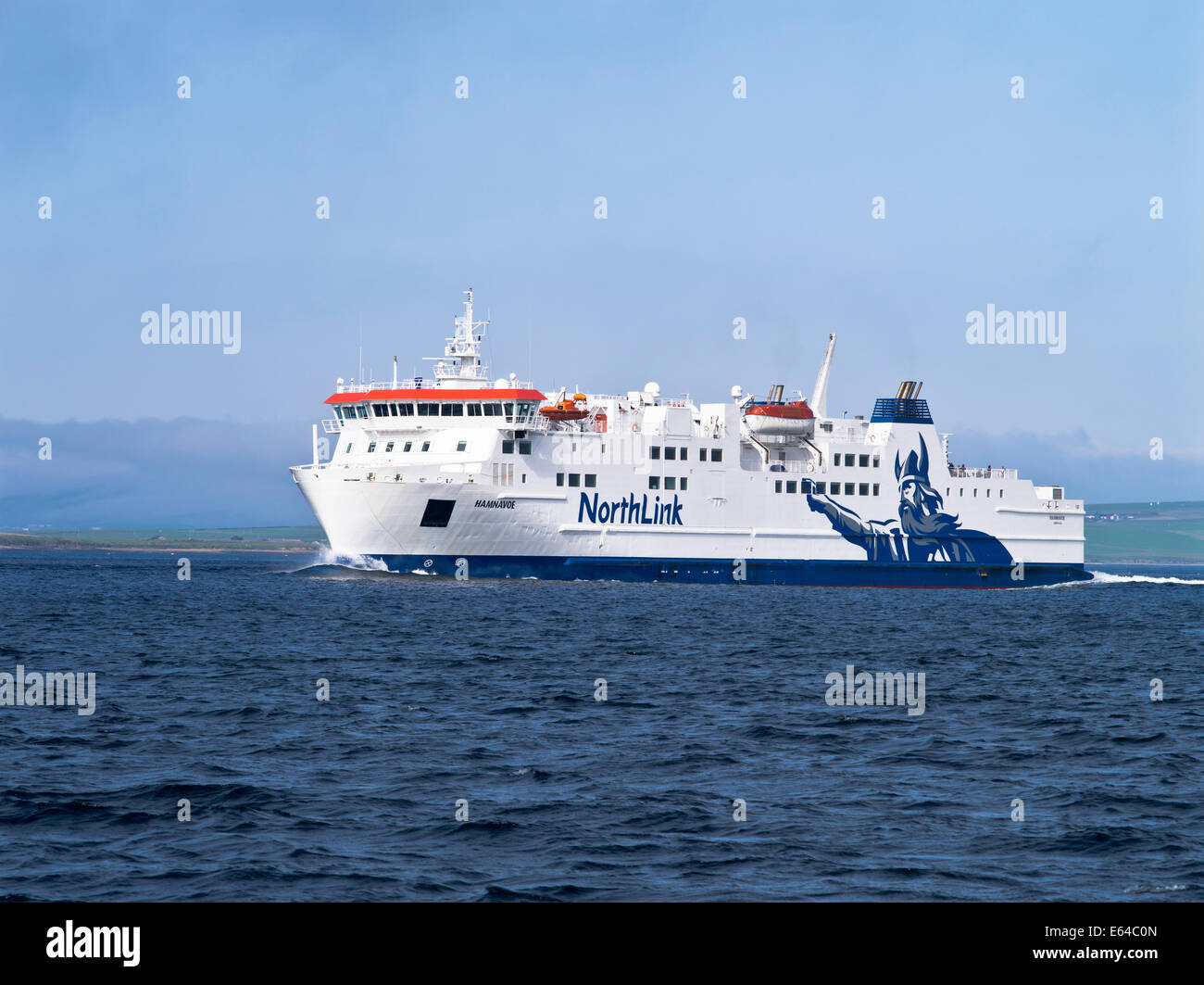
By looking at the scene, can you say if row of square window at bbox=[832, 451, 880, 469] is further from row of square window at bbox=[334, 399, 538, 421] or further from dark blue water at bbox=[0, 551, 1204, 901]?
dark blue water at bbox=[0, 551, 1204, 901]

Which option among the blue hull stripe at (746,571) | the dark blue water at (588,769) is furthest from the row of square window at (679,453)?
the dark blue water at (588,769)

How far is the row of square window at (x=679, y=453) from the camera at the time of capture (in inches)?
2148

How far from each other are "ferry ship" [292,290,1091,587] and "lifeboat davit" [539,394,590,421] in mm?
94

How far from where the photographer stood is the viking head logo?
→ 60.6 meters

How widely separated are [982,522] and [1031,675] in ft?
124

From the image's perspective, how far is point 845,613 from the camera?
142ft

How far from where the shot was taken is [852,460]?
59500 millimetres

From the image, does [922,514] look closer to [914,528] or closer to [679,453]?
[914,528]

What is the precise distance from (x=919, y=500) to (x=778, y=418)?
9.10m

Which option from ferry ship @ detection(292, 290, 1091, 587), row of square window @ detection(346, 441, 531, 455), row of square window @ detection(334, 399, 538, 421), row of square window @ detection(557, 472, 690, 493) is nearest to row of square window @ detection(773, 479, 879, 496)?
ferry ship @ detection(292, 290, 1091, 587)

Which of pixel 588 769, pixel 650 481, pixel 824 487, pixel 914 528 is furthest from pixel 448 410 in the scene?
pixel 588 769

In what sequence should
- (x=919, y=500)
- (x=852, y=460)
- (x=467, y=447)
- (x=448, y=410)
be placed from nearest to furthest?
(x=467, y=447), (x=448, y=410), (x=852, y=460), (x=919, y=500)
